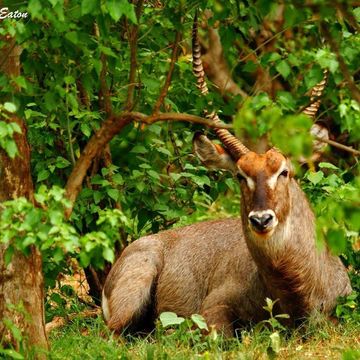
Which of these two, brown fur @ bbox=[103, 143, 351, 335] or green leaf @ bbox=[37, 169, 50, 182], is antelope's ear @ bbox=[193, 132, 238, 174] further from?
green leaf @ bbox=[37, 169, 50, 182]

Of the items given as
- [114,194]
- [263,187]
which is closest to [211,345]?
[263,187]

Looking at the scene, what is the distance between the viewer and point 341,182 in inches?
302

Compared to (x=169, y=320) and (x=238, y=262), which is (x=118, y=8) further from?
(x=238, y=262)

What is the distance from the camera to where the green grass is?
247 inches

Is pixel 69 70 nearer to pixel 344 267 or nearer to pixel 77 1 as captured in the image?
pixel 77 1

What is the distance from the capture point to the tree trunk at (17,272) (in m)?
5.81

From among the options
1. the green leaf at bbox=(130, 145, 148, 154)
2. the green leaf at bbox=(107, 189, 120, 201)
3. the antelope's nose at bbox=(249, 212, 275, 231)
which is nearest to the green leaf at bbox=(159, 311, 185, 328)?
the antelope's nose at bbox=(249, 212, 275, 231)

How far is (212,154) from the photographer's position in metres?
7.54

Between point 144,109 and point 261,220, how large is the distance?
140cm

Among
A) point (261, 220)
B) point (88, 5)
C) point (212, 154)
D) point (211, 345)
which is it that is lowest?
point (211, 345)

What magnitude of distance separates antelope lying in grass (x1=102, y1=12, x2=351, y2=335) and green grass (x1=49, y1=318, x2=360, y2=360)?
26 centimetres

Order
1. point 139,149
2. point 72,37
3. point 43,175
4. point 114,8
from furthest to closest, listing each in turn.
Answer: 1. point 139,149
2. point 43,175
3. point 72,37
4. point 114,8

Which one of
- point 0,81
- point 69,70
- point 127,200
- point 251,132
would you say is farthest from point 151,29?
point 251,132

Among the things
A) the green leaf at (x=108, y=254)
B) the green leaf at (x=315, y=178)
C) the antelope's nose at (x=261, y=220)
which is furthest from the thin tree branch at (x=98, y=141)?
the green leaf at (x=315, y=178)
